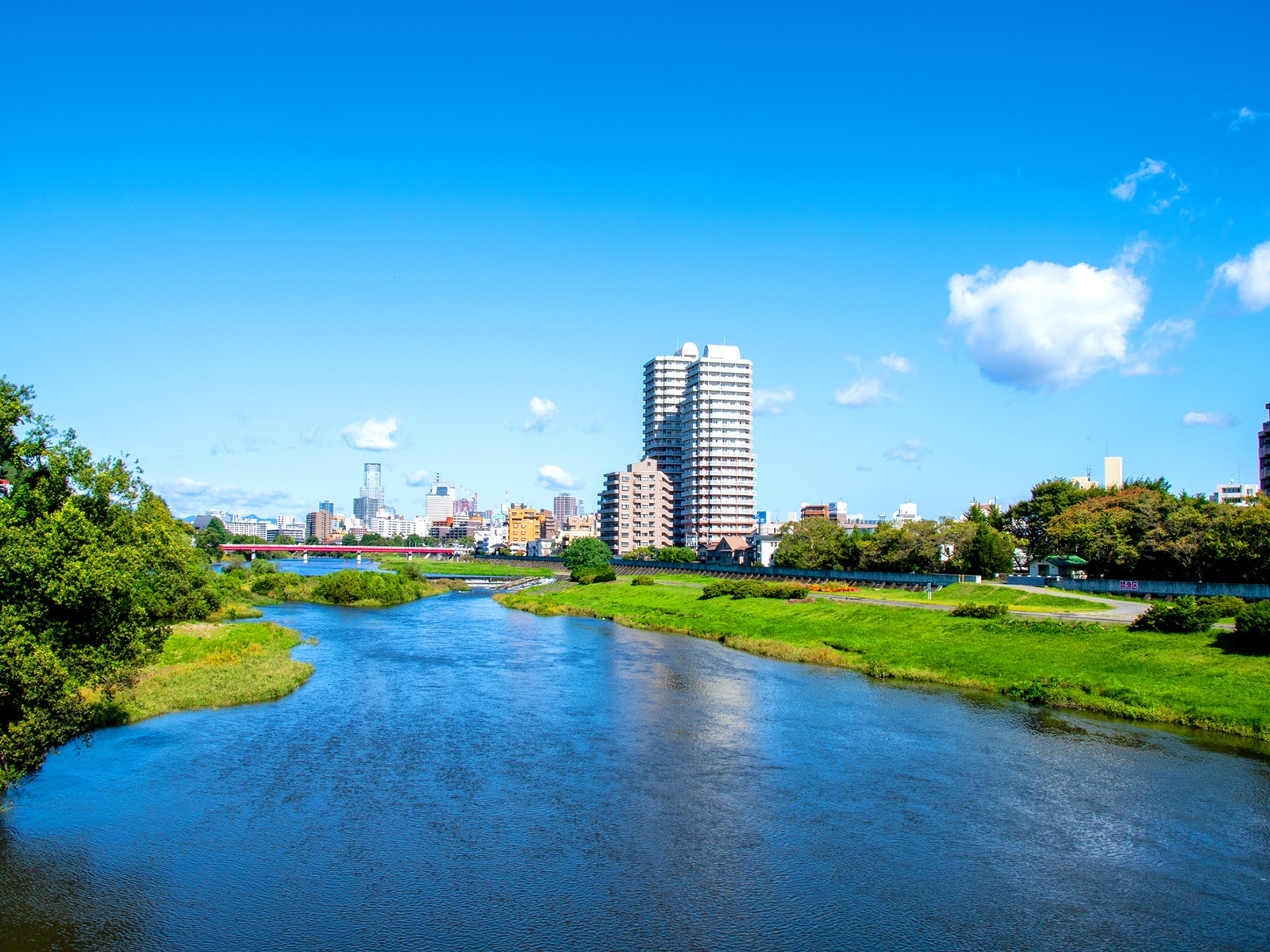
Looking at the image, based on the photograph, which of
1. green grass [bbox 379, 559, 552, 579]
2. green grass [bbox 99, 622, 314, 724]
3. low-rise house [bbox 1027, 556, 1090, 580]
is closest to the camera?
green grass [bbox 99, 622, 314, 724]

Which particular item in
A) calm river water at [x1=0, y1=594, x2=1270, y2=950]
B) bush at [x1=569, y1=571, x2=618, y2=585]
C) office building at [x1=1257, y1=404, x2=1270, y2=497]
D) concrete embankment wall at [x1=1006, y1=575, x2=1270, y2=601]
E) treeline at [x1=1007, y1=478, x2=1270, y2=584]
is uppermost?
office building at [x1=1257, y1=404, x2=1270, y2=497]

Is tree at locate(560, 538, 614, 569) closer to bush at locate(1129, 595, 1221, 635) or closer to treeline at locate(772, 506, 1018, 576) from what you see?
treeline at locate(772, 506, 1018, 576)

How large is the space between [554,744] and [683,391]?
474 ft

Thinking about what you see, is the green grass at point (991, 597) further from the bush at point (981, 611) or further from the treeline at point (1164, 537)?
the treeline at point (1164, 537)

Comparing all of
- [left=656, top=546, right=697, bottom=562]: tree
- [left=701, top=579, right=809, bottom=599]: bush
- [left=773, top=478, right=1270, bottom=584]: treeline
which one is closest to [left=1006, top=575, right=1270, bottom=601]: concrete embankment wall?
[left=773, top=478, right=1270, bottom=584]: treeline

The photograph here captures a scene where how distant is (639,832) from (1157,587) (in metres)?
53.0

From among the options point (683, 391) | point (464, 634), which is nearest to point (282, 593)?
point (464, 634)

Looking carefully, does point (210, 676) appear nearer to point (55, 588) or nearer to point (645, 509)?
point (55, 588)

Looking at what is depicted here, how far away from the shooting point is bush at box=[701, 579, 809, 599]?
234 feet

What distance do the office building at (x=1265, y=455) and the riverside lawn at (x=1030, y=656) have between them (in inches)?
2786

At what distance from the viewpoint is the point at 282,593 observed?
9344cm

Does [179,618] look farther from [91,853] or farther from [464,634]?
[91,853]

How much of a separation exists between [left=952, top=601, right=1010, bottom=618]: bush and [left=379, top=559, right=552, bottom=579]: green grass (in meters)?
87.5

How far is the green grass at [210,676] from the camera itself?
3412 centimetres
